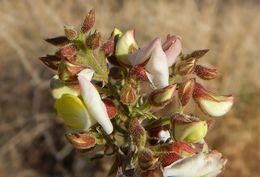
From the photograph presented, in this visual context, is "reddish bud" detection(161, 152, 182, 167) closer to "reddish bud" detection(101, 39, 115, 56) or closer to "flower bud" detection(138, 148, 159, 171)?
"flower bud" detection(138, 148, 159, 171)

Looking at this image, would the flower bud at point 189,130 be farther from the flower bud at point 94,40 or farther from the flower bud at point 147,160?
the flower bud at point 94,40

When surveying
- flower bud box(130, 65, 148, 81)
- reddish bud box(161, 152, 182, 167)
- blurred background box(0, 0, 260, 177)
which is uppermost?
flower bud box(130, 65, 148, 81)

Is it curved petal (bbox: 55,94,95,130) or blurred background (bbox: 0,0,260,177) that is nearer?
curved petal (bbox: 55,94,95,130)

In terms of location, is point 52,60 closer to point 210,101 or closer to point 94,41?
point 94,41

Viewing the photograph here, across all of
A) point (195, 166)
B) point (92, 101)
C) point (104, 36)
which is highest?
point (92, 101)

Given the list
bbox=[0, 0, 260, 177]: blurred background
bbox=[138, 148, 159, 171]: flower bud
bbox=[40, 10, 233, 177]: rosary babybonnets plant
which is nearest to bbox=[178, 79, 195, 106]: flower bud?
bbox=[40, 10, 233, 177]: rosary babybonnets plant

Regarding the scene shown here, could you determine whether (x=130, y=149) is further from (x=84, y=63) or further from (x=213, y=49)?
(x=213, y=49)

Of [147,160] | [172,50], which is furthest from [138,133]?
[172,50]
